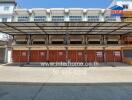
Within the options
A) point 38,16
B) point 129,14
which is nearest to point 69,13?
point 38,16

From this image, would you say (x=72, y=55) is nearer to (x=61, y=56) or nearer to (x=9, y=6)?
(x=61, y=56)

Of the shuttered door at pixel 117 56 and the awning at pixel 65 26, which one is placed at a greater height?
the awning at pixel 65 26

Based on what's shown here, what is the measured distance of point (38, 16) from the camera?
32.2 metres

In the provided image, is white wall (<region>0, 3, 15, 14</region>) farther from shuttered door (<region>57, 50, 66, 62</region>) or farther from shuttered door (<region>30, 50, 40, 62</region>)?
shuttered door (<region>57, 50, 66, 62</region>)

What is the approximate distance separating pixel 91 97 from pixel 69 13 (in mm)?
27339

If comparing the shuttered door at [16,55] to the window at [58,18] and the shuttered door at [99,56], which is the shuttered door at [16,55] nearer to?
the window at [58,18]

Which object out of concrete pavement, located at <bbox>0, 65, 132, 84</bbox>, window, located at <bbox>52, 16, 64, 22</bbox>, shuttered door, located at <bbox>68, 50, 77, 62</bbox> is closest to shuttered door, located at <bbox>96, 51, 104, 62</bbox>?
shuttered door, located at <bbox>68, 50, 77, 62</bbox>

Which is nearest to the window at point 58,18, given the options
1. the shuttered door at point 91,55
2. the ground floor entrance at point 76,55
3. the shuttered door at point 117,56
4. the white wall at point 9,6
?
the ground floor entrance at point 76,55

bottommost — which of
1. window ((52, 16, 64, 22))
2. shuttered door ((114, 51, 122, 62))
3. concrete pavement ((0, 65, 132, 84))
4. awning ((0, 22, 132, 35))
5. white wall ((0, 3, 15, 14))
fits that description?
concrete pavement ((0, 65, 132, 84))

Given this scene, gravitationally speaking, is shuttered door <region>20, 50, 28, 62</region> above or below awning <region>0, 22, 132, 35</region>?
below

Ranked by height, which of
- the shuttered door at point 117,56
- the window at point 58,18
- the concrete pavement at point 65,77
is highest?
the window at point 58,18

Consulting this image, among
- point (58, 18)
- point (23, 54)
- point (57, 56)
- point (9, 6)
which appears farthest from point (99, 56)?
point (9, 6)

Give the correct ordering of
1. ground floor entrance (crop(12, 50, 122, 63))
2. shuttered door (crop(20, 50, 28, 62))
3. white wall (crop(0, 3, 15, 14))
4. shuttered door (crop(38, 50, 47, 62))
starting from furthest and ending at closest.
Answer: white wall (crop(0, 3, 15, 14))
shuttered door (crop(20, 50, 28, 62))
shuttered door (crop(38, 50, 47, 62))
ground floor entrance (crop(12, 50, 122, 63))

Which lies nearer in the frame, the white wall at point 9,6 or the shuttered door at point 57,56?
the shuttered door at point 57,56
